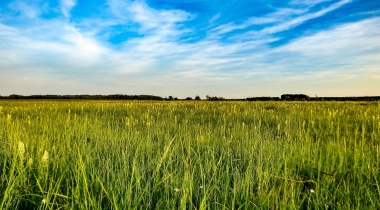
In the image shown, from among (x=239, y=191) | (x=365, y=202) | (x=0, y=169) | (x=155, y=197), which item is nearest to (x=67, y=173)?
(x=0, y=169)

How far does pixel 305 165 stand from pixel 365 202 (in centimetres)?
105

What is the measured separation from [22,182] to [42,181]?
0.55 feet

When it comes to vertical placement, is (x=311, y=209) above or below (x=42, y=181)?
below

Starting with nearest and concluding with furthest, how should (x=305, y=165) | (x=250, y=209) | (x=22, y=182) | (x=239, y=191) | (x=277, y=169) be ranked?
(x=250, y=209)
(x=239, y=191)
(x=22, y=182)
(x=277, y=169)
(x=305, y=165)

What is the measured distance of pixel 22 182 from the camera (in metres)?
2.45

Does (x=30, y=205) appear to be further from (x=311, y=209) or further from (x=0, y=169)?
(x=311, y=209)

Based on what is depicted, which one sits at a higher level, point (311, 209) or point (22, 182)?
point (22, 182)

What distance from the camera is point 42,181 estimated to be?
2576 mm

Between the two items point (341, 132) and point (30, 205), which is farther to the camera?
point (341, 132)

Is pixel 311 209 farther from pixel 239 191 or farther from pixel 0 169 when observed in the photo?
pixel 0 169

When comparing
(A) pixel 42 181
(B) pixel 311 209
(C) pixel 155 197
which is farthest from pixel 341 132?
(A) pixel 42 181

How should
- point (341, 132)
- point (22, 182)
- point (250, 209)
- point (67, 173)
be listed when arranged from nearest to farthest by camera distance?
point (250, 209) < point (22, 182) < point (67, 173) < point (341, 132)

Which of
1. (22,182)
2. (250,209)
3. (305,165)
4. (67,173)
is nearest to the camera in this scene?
(250,209)

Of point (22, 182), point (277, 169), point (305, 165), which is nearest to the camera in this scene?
point (22, 182)
